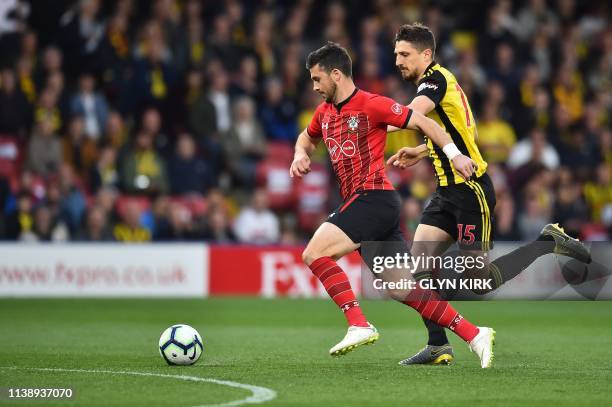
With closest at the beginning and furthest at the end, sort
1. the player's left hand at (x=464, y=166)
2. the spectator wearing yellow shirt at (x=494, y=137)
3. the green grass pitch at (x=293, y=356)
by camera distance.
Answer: the green grass pitch at (x=293, y=356) < the player's left hand at (x=464, y=166) < the spectator wearing yellow shirt at (x=494, y=137)

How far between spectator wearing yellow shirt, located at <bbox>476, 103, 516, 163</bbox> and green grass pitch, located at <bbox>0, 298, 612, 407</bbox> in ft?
12.0

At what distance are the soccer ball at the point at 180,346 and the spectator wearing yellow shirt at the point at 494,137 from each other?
1066 cm

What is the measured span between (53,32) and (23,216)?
3.25m

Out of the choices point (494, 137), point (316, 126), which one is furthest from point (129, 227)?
point (316, 126)

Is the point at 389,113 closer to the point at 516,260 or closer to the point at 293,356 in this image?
the point at 516,260

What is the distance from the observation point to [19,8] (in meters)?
17.7

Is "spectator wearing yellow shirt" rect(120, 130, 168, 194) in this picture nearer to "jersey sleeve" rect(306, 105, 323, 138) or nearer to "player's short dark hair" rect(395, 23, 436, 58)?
"jersey sleeve" rect(306, 105, 323, 138)

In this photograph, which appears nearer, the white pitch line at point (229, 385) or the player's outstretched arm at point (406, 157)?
the white pitch line at point (229, 385)

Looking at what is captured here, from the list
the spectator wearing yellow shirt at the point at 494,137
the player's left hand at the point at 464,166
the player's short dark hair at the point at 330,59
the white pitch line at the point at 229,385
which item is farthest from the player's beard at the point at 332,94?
the spectator wearing yellow shirt at the point at 494,137

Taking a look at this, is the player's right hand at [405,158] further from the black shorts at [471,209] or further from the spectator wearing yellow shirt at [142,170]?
the spectator wearing yellow shirt at [142,170]

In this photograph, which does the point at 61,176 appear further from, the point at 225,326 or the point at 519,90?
the point at 519,90

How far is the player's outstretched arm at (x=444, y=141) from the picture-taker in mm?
7441

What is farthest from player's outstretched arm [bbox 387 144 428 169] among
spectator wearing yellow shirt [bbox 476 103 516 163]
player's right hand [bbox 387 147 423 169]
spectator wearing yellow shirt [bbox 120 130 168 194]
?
spectator wearing yellow shirt [bbox 476 103 516 163]

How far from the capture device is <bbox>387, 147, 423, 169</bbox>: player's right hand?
26.7ft
